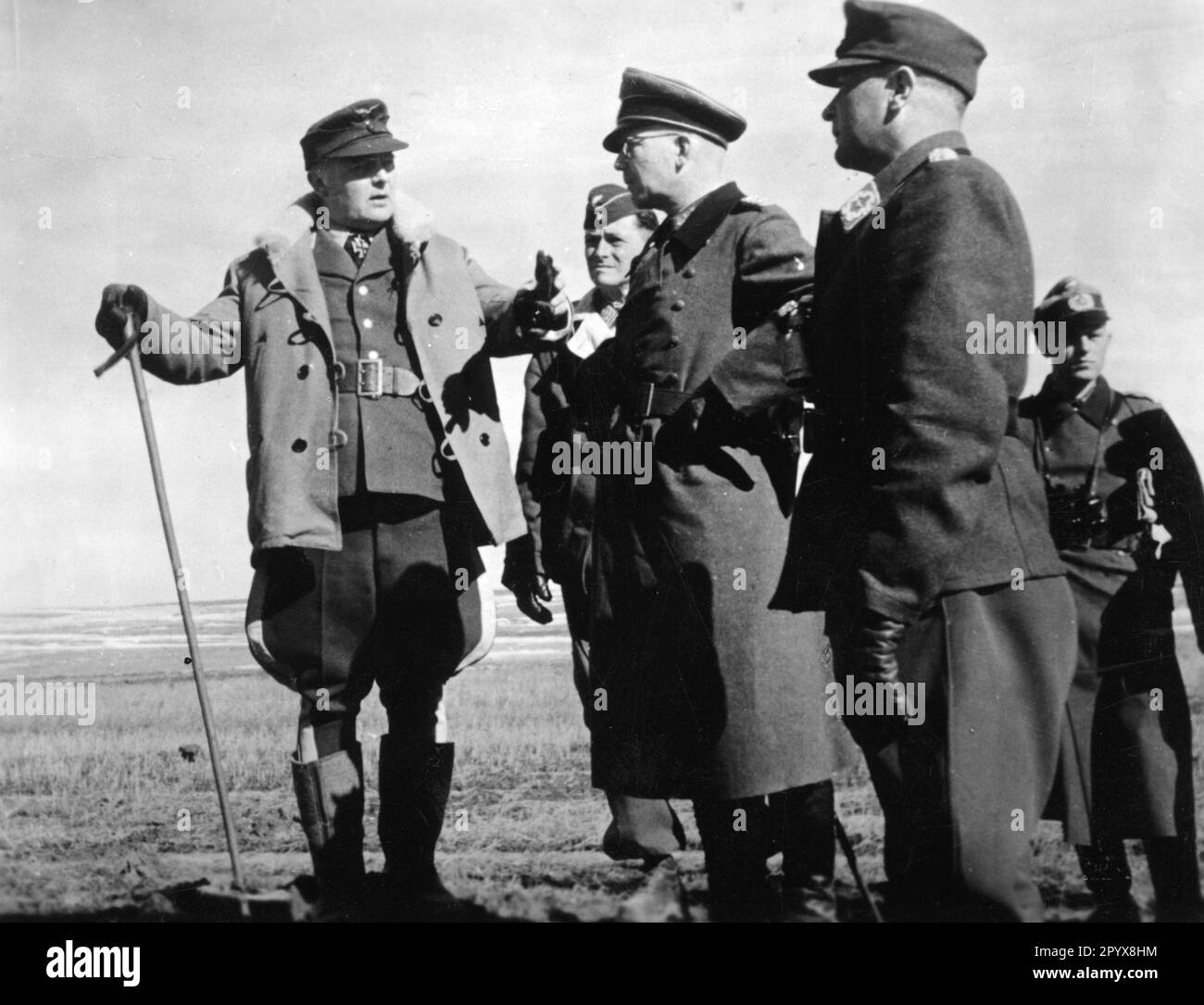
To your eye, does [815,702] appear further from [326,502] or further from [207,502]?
[207,502]

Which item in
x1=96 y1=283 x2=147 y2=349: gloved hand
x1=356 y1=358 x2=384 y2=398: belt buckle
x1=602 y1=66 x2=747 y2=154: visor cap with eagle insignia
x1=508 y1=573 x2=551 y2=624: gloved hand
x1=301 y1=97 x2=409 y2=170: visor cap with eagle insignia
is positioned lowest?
x1=508 y1=573 x2=551 y2=624: gloved hand

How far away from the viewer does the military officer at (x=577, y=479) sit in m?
4.95

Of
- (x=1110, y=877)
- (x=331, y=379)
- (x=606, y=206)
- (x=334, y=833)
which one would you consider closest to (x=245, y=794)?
(x=334, y=833)

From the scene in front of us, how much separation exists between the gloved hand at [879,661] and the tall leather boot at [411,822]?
1693 millimetres

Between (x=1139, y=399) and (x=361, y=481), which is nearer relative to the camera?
(x=1139, y=399)

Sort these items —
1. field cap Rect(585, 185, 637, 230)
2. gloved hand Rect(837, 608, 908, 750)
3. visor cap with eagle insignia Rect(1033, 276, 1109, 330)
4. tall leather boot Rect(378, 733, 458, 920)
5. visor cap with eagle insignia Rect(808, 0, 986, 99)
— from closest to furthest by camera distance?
gloved hand Rect(837, 608, 908, 750) → visor cap with eagle insignia Rect(808, 0, 986, 99) → visor cap with eagle insignia Rect(1033, 276, 1109, 330) → tall leather boot Rect(378, 733, 458, 920) → field cap Rect(585, 185, 637, 230)

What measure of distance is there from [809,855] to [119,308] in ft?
8.97

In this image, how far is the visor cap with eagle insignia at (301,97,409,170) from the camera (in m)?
4.99

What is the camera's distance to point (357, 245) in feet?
16.4

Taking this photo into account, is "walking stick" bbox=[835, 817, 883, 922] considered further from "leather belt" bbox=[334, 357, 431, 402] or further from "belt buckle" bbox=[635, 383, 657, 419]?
"leather belt" bbox=[334, 357, 431, 402]

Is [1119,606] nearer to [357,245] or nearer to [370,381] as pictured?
[370,381]

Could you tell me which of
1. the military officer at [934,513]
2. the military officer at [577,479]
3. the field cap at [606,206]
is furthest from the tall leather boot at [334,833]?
the field cap at [606,206]

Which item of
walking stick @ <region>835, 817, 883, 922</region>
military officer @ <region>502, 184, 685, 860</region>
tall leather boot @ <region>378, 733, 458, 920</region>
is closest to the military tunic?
walking stick @ <region>835, 817, 883, 922</region>
